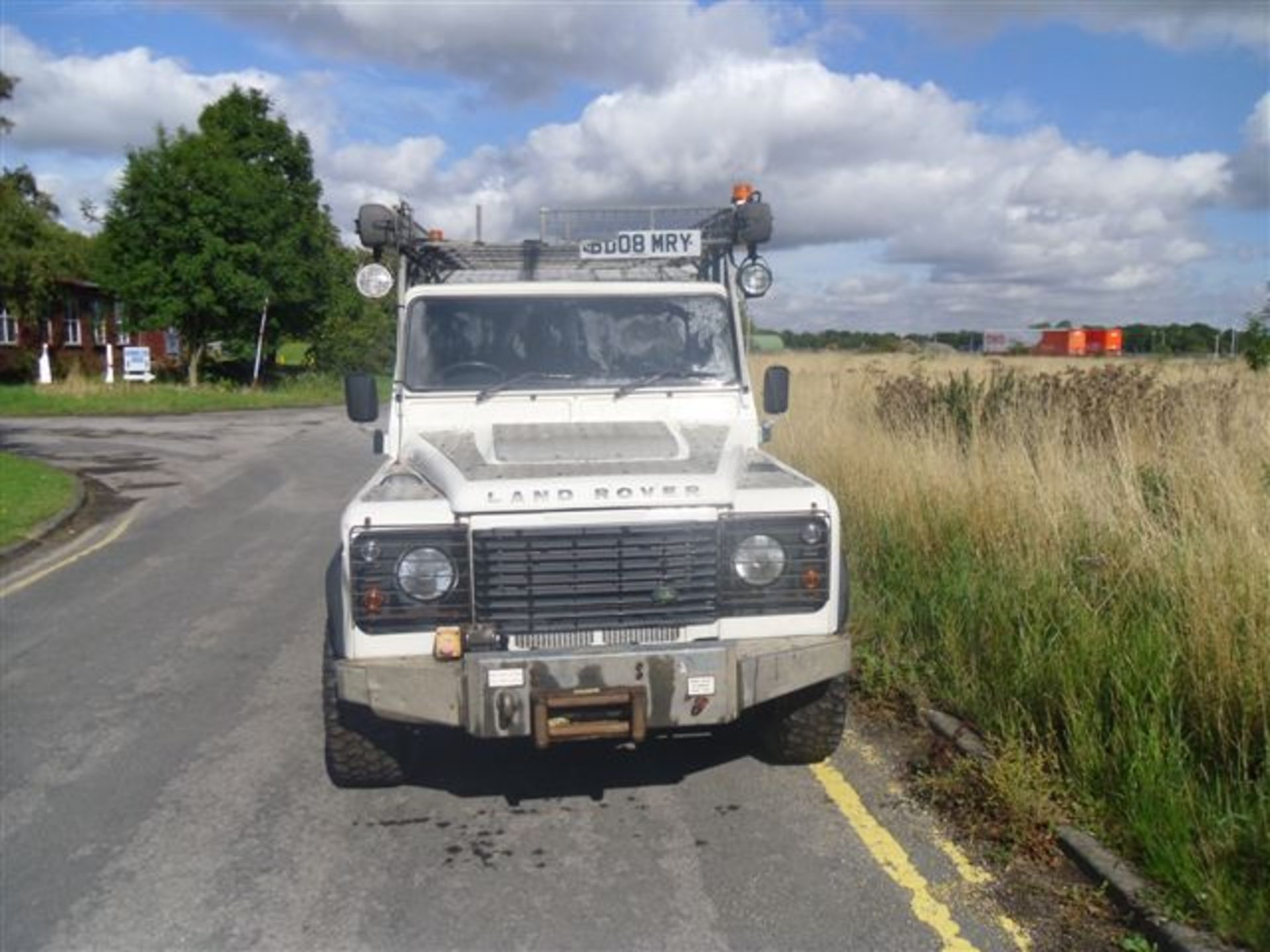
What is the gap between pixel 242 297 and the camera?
34031mm

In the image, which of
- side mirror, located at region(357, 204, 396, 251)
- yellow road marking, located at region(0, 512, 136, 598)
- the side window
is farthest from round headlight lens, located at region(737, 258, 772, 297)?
the side window

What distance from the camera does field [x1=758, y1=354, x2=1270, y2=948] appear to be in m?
3.81

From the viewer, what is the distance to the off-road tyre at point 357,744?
176 inches

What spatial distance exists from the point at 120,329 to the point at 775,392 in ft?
118

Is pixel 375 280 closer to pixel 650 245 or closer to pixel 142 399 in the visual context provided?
pixel 650 245

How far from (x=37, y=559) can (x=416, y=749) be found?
661 cm

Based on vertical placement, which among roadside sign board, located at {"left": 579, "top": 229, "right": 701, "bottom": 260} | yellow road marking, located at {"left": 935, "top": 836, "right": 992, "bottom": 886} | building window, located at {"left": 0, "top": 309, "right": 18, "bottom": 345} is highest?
building window, located at {"left": 0, "top": 309, "right": 18, "bottom": 345}

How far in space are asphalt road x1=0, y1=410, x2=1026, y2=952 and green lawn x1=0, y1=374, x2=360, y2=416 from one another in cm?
2288

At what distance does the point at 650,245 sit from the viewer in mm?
6160

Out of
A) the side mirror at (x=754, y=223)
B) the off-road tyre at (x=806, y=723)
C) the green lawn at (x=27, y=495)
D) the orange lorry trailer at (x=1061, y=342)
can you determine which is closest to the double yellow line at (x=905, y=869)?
the off-road tyre at (x=806, y=723)

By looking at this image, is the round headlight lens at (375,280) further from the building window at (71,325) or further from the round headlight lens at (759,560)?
the building window at (71,325)

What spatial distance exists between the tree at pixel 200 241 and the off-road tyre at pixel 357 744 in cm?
3165

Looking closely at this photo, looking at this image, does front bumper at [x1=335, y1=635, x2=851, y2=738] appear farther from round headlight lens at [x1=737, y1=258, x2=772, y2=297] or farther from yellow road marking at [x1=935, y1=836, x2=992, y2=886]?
round headlight lens at [x1=737, y1=258, x2=772, y2=297]

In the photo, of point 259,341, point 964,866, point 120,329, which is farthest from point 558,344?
point 120,329
